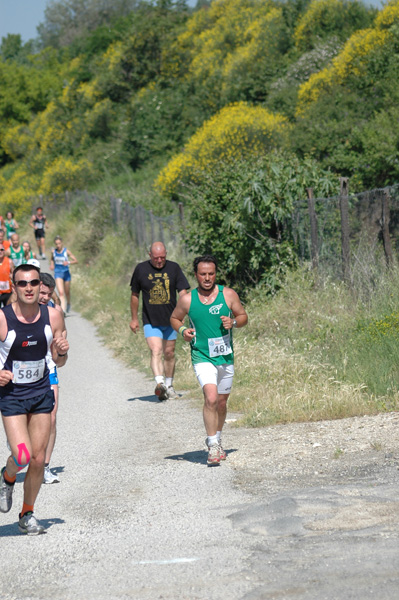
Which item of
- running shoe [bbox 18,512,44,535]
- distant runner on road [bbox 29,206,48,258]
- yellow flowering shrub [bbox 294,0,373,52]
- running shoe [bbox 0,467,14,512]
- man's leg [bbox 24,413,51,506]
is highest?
yellow flowering shrub [bbox 294,0,373,52]

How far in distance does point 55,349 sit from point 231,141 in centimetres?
2239

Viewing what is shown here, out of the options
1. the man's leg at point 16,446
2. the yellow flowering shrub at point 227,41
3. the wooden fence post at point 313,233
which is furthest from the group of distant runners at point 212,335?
the yellow flowering shrub at point 227,41

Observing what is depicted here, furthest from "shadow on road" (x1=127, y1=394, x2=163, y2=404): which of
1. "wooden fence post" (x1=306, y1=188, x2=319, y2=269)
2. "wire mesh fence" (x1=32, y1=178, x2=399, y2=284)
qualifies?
"wooden fence post" (x1=306, y1=188, x2=319, y2=269)

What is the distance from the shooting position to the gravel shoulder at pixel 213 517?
16.7 ft

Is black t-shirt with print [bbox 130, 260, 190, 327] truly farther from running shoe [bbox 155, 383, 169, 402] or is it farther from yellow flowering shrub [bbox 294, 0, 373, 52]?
yellow flowering shrub [bbox 294, 0, 373, 52]

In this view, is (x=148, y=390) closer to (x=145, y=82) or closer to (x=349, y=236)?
(x=349, y=236)

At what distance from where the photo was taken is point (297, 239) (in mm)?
14734

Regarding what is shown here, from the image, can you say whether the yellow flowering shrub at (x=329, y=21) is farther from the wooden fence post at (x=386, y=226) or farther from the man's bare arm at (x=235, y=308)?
the man's bare arm at (x=235, y=308)

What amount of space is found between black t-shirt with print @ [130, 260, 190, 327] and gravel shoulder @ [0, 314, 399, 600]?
6.43 ft

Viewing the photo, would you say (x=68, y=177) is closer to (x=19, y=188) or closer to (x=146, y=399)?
(x=19, y=188)

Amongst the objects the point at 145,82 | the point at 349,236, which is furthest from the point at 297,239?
the point at 145,82

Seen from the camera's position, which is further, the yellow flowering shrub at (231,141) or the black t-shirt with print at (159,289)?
the yellow flowering shrub at (231,141)

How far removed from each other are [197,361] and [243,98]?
3040 cm

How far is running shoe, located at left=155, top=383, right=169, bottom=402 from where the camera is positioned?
38.4ft
